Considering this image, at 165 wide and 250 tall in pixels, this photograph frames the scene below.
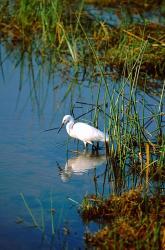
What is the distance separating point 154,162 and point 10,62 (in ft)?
16.6

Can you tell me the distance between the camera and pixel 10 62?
11.1 m

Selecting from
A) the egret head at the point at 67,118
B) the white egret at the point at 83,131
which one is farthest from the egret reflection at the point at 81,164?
the egret head at the point at 67,118

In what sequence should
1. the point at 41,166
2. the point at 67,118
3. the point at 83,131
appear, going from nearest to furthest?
1. the point at 41,166
2. the point at 83,131
3. the point at 67,118

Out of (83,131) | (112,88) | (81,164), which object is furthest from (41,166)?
(112,88)

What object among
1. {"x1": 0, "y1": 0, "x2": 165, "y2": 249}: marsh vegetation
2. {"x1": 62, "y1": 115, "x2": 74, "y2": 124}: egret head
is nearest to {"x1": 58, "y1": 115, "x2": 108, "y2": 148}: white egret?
{"x1": 62, "y1": 115, "x2": 74, "y2": 124}: egret head

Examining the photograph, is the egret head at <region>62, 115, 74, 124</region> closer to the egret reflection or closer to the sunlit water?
the sunlit water

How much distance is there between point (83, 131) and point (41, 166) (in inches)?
29.3

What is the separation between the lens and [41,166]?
709 cm

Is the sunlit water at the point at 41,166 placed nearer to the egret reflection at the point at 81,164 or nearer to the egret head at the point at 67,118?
the egret reflection at the point at 81,164

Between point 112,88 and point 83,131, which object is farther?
point 112,88

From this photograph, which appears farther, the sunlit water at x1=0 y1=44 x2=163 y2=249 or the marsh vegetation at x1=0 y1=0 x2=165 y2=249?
the marsh vegetation at x1=0 y1=0 x2=165 y2=249

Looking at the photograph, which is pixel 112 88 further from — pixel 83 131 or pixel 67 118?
pixel 83 131

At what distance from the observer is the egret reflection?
22.9 ft

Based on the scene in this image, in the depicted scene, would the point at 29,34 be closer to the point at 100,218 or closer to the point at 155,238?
the point at 100,218
